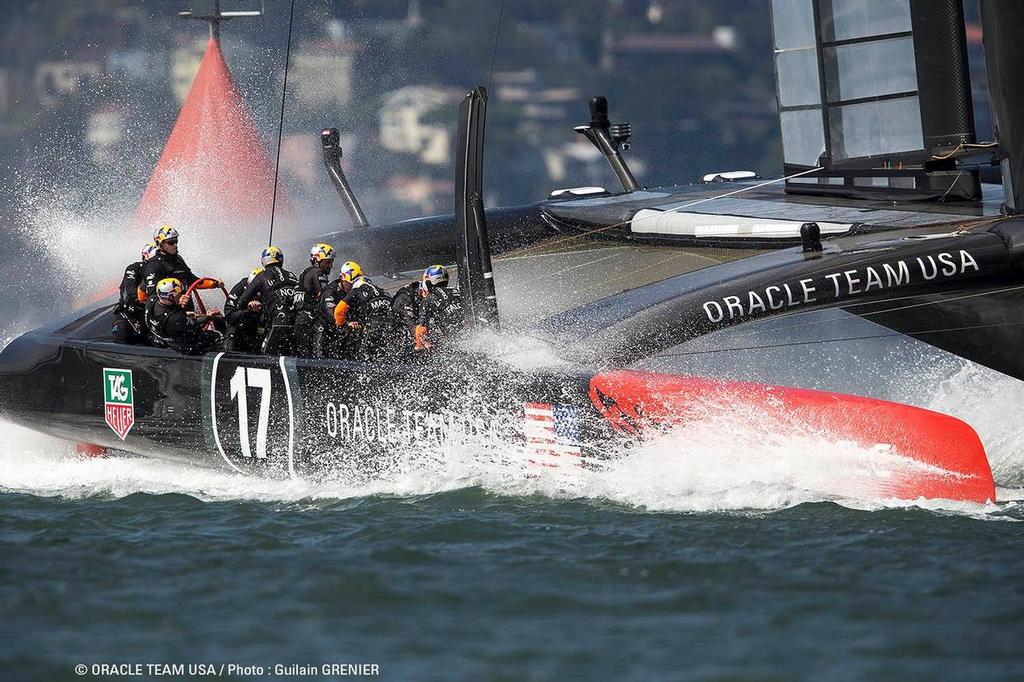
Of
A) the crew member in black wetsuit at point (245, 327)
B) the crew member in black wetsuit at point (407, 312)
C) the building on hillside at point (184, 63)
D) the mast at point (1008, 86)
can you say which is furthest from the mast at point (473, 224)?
the building on hillside at point (184, 63)

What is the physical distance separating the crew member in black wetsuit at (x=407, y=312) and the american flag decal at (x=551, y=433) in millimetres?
971

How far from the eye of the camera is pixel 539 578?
4.39 m

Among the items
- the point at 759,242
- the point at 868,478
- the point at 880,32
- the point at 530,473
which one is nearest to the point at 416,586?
the point at 530,473

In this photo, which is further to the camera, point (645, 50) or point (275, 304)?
point (645, 50)

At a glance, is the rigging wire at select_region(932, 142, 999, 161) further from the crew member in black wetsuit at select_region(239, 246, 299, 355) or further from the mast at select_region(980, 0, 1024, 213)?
the crew member in black wetsuit at select_region(239, 246, 299, 355)

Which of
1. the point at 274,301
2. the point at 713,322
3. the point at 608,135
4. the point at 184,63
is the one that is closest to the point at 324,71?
the point at 184,63

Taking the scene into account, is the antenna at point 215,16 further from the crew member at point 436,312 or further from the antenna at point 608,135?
the crew member at point 436,312

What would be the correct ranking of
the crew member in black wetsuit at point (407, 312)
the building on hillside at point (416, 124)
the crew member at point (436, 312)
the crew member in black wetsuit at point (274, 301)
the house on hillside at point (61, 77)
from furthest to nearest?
1. the building on hillside at point (416, 124)
2. the house on hillside at point (61, 77)
3. the crew member in black wetsuit at point (274, 301)
4. the crew member in black wetsuit at point (407, 312)
5. the crew member at point (436, 312)

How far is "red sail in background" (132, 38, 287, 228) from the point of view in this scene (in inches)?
465

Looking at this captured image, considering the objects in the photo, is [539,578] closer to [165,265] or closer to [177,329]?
[177,329]

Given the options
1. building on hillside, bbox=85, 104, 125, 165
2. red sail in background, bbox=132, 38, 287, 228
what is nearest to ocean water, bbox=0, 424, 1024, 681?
red sail in background, bbox=132, 38, 287, 228

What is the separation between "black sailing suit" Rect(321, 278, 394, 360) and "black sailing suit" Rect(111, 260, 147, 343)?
0.99 metres

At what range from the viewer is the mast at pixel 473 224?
19.2 ft

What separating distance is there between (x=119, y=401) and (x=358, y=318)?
1.13 meters
